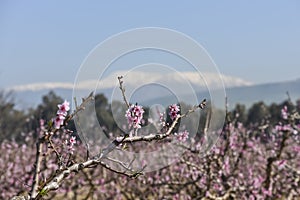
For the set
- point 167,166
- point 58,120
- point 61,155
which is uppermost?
point 58,120

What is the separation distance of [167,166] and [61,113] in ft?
31.1

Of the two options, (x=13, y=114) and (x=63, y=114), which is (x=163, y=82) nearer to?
(x=63, y=114)

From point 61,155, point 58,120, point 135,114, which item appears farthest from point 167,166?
point 58,120

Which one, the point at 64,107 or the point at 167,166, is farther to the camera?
the point at 167,166

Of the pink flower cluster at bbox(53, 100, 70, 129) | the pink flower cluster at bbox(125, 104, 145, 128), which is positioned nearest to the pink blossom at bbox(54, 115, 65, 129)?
the pink flower cluster at bbox(53, 100, 70, 129)

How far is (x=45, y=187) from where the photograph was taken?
2854mm

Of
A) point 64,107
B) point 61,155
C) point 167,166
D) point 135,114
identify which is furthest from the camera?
point 167,166

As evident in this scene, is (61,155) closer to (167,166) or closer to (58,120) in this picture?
(58,120)

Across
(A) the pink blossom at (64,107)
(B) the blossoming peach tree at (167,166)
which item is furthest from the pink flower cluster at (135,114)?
(A) the pink blossom at (64,107)

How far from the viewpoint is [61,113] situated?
2859 mm

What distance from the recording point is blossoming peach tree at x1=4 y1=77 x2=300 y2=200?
9.91 ft

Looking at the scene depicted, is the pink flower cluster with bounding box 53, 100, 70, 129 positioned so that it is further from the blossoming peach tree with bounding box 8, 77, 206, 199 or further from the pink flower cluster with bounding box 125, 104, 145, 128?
the pink flower cluster with bounding box 125, 104, 145, 128

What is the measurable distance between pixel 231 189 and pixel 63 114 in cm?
515

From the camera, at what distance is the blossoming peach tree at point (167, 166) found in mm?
3020
